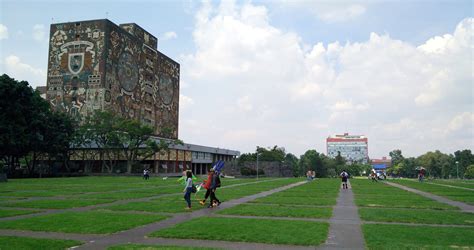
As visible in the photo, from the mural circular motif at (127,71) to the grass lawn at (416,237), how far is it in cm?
7151

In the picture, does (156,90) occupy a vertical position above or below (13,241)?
above

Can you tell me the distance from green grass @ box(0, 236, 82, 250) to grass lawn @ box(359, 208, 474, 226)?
9.60 metres

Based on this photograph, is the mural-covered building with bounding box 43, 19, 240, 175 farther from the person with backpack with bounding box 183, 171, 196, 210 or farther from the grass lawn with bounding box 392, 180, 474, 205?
the person with backpack with bounding box 183, 171, 196, 210

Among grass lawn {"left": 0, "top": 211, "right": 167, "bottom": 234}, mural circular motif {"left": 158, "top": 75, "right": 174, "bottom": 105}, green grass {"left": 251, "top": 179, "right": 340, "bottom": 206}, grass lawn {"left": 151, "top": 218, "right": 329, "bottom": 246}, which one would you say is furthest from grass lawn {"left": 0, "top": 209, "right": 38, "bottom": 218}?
mural circular motif {"left": 158, "top": 75, "right": 174, "bottom": 105}

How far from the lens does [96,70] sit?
71.7 metres

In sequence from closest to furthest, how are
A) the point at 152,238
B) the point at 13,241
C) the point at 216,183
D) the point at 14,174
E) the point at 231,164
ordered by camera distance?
the point at 13,241 → the point at 152,238 → the point at 216,183 → the point at 14,174 → the point at 231,164

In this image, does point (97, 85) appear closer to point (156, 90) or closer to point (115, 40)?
point (115, 40)

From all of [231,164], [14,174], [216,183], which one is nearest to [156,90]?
[231,164]

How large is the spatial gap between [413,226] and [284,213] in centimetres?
454

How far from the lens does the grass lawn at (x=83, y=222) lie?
35.8ft

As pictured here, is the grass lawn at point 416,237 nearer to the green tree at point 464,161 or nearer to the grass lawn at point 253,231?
the grass lawn at point 253,231

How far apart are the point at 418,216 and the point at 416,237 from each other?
15.1 feet

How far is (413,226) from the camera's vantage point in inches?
467

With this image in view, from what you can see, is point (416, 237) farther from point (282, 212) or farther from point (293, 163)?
point (293, 163)
